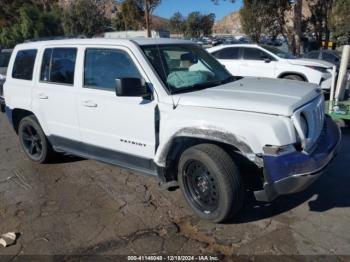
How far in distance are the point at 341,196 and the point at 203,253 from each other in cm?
196

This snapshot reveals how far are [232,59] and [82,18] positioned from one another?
41.5 meters

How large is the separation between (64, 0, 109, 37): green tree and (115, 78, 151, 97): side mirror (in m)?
47.2

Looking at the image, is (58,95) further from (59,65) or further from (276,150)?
(276,150)

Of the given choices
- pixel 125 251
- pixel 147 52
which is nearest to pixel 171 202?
pixel 125 251

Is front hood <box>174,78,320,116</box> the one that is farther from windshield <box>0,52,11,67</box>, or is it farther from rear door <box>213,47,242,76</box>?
windshield <box>0,52,11,67</box>

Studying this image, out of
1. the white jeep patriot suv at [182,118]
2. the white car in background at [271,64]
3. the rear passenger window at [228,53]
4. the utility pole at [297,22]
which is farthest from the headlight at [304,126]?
the utility pole at [297,22]

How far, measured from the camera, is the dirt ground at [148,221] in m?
3.70

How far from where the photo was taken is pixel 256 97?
3914 millimetres

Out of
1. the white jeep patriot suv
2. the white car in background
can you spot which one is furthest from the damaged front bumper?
the white car in background

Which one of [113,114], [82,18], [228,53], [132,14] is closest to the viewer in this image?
[113,114]

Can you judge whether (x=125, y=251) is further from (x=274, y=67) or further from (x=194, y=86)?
(x=274, y=67)

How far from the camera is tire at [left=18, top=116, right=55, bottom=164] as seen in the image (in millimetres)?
5906

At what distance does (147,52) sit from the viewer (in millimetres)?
4477

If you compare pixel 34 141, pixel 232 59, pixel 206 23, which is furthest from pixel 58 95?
pixel 206 23
